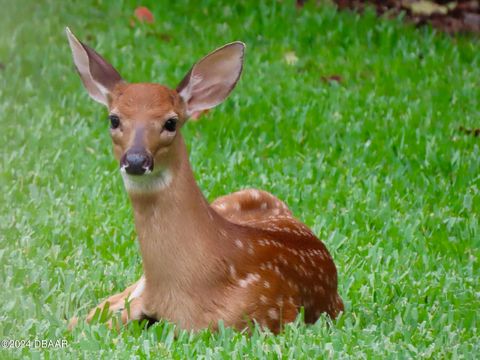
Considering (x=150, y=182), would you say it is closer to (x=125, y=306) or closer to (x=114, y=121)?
(x=114, y=121)

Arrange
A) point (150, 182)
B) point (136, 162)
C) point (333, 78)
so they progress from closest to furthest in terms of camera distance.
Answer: point (136, 162)
point (150, 182)
point (333, 78)

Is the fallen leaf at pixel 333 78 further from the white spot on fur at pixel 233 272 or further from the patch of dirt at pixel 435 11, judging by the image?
the white spot on fur at pixel 233 272

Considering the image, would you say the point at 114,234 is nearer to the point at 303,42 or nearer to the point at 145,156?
the point at 145,156

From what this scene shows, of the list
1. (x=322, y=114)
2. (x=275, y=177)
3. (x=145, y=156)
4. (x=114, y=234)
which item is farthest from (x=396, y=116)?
(x=145, y=156)

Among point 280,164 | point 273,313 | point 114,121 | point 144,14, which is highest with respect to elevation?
point 114,121

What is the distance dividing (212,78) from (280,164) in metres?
2.60

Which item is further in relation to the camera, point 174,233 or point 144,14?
point 144,14

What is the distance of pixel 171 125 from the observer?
217 inches

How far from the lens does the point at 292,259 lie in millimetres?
5836

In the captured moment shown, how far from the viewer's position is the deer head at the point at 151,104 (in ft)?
17.6

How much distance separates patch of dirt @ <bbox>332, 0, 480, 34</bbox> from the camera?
1155cm

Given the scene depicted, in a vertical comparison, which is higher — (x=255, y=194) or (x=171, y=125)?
(x=171, y=125)

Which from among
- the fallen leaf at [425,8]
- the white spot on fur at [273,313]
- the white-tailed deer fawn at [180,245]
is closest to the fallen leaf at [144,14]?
the fallen leaf at [425,8]

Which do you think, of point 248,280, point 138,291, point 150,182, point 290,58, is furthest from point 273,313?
point 290,58
